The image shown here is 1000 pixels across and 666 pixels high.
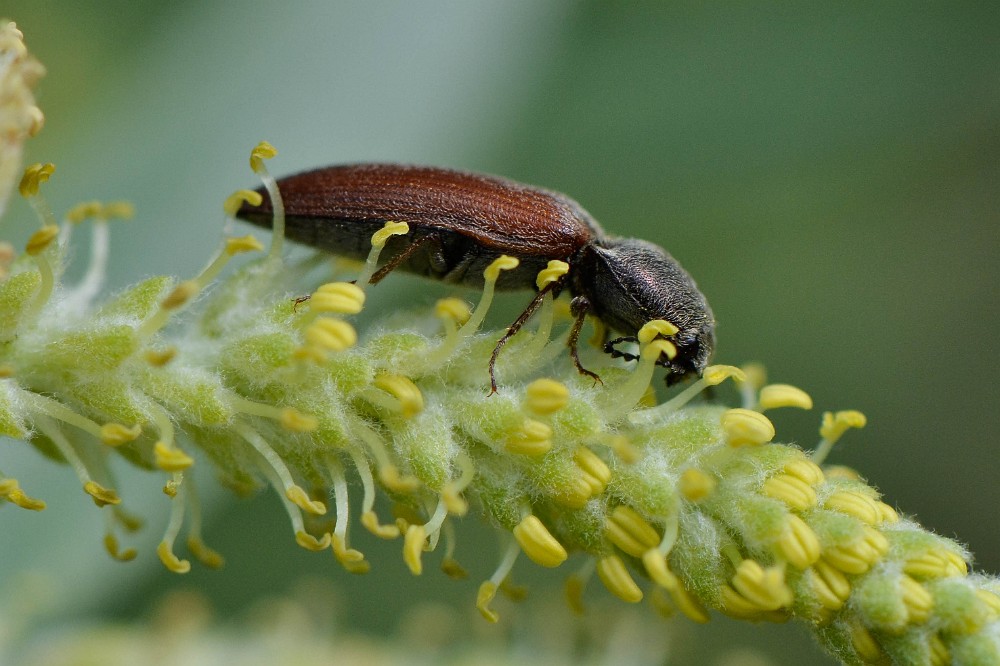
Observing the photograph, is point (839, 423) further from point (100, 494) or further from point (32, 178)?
point (32, 178)

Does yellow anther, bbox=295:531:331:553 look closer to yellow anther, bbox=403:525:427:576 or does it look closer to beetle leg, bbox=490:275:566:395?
yellow anther, bbox=403:525:427:576

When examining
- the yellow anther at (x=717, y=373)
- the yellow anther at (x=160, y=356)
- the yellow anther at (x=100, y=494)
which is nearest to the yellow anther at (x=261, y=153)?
the yellow anther at (x=160, y=356)

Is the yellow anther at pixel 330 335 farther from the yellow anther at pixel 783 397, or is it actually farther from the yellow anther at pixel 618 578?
the yellow anther at pixel 783 397

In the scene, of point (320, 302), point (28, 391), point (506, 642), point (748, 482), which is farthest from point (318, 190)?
point (506, 642)

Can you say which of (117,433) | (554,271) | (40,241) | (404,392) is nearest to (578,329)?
(554,271)

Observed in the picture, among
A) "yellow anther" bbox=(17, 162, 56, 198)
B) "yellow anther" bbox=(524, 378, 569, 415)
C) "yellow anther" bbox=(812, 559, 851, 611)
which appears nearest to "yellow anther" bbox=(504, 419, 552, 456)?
"yellow anther" bbox=(524, 378, 569, 415)

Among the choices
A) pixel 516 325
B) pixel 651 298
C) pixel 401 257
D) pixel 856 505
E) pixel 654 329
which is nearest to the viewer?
pixel 856 505
